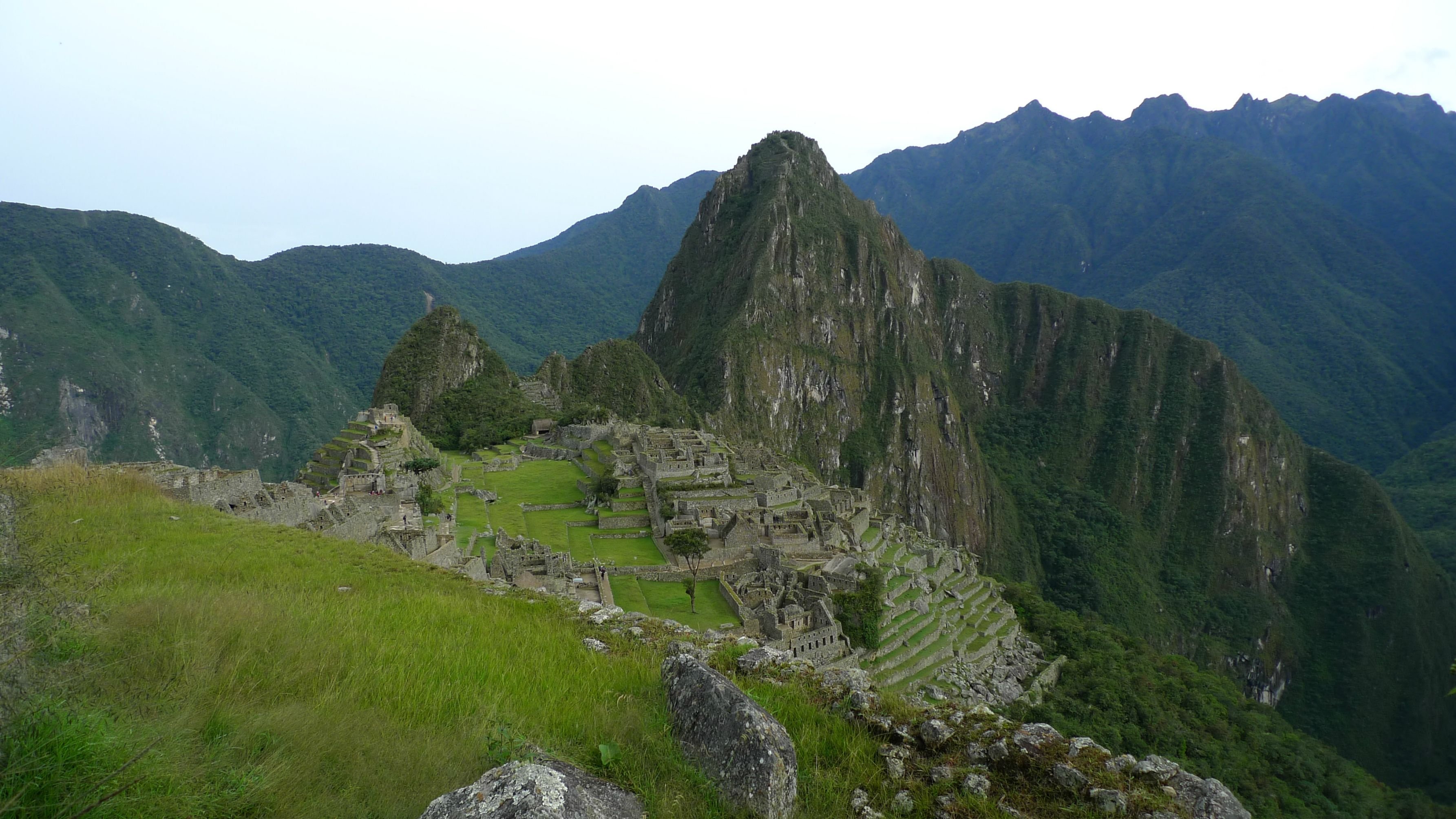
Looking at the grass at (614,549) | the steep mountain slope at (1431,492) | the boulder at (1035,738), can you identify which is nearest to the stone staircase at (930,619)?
the grass at (614,549)

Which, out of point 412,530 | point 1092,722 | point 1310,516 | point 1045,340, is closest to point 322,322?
point 412,530

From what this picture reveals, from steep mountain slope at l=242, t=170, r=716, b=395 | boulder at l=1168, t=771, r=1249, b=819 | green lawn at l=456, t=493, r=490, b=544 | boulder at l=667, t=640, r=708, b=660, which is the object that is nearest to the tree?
green lawn at l=456, t=493, r=490, b=544

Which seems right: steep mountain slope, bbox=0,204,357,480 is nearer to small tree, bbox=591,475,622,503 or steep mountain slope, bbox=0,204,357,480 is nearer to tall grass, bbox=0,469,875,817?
small tree, bbox=591,475,622,503

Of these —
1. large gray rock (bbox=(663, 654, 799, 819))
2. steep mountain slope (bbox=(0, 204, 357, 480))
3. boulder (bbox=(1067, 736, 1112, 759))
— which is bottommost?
boulder (bbox=(1067, 736, 1112, 759))

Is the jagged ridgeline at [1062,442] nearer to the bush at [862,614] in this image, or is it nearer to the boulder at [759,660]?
Answer: the bush at [862,614]

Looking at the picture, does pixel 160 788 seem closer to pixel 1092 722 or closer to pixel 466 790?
pixel 466 790

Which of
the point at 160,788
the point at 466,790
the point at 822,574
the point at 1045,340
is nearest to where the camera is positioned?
the point at 160,788
